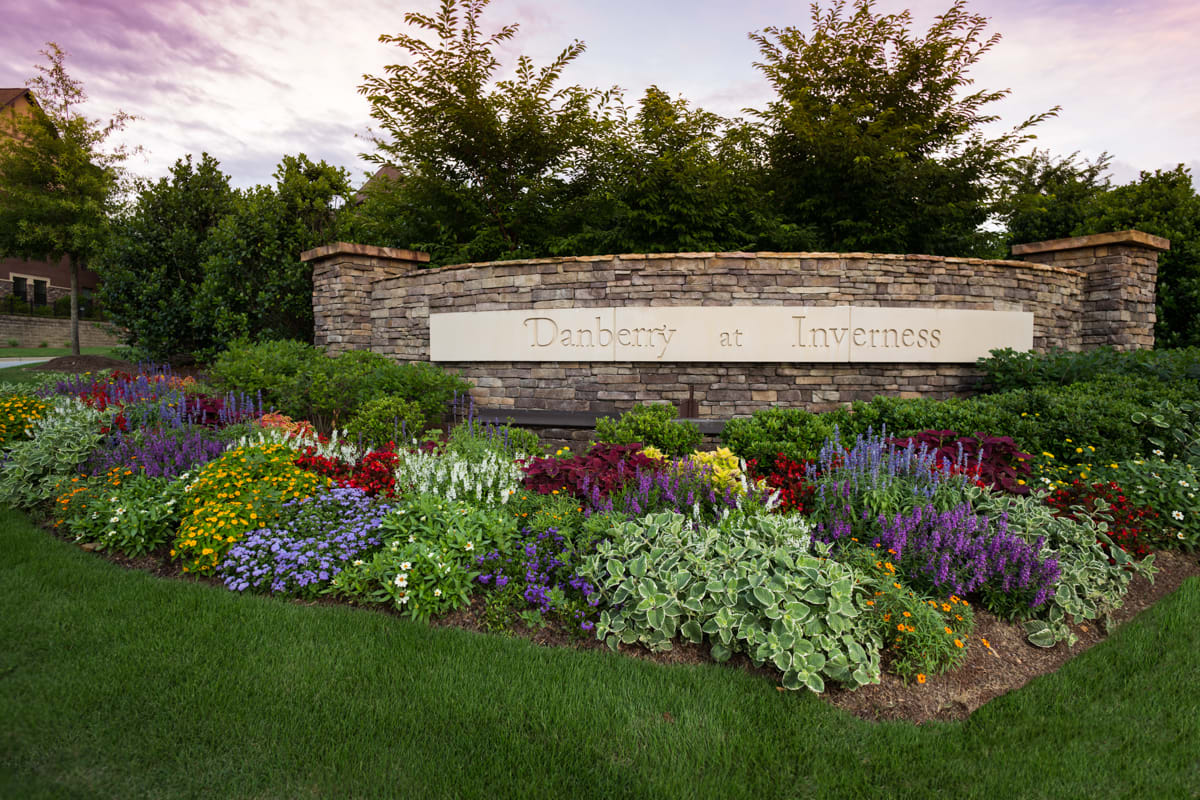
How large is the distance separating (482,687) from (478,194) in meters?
8.82

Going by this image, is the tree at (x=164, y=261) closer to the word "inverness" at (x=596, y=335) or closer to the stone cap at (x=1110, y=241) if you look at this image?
the word "inverness" at (x=596, y=335)

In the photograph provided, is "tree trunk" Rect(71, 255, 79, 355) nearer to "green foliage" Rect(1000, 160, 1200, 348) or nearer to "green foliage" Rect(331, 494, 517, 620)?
"green foliage" Rect(331, 494, 517, 620)

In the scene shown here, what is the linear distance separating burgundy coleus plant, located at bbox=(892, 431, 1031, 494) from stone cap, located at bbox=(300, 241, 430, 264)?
6935 mm

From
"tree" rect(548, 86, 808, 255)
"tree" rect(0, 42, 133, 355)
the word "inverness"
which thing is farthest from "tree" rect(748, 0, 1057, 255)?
"tree" rect(0, 42, 133, 355)

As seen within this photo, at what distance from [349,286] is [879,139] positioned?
27.0 ft

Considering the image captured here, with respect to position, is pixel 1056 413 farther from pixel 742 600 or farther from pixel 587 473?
pixel 587 473

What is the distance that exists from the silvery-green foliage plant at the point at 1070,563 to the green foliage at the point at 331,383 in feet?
16.8

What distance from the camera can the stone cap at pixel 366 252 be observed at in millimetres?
8234

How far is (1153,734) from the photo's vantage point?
7.69 ft

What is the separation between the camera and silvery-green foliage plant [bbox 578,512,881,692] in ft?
8.68

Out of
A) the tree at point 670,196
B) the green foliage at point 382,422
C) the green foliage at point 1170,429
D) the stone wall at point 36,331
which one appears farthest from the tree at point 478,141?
the stone wall at point 36,331

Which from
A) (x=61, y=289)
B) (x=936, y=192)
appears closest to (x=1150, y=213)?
(x=936, y=192)

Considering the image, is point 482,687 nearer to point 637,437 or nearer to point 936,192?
point 637,437

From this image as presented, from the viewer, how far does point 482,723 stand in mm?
2305
